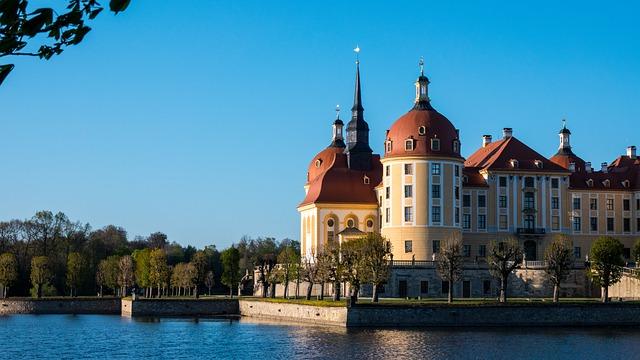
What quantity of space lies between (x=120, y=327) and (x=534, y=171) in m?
34.1

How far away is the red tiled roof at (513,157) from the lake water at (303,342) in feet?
70.0

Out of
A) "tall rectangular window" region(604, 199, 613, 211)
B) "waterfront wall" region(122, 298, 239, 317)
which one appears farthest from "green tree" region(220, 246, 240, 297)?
"tall rectangular window" region(604, 199, 613, 211)

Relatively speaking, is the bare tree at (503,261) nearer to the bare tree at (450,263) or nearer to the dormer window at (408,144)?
the bare tree at (450,263)

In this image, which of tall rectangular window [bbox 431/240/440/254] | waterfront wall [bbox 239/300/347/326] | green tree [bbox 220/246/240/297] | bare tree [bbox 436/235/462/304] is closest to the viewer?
waterfront wall [bbox 239/300/347/326]

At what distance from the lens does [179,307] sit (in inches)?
2940

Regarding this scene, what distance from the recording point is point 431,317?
56.8m

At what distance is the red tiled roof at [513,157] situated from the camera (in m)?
74.7

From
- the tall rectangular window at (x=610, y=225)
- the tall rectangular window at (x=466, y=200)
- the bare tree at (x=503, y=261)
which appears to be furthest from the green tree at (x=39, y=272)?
the tall rectangular window at (x=610, y=225)

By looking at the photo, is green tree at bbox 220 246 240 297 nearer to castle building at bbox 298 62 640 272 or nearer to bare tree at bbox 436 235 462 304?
castle building at bbox 298 62 640 272

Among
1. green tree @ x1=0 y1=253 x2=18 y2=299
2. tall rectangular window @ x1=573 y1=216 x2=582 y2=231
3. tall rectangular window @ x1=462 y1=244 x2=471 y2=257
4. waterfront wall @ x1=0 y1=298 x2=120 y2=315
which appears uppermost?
tall rectangular window @ x1=573 y1=216 x2=582 y2=231

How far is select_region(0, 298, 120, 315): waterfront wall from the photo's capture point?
80.0 metres

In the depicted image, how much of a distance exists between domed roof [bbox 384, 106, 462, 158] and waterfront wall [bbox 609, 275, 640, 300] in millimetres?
14815

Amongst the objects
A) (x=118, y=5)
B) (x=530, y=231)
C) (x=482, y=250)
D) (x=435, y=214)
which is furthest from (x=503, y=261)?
(x=118, y=5)

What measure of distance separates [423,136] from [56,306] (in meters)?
34.7
